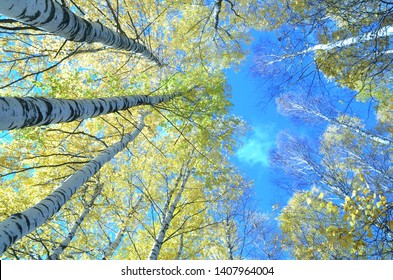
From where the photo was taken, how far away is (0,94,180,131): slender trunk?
194 centimetres

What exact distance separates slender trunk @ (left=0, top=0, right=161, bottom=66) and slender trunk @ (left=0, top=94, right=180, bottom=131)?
58 centimetres

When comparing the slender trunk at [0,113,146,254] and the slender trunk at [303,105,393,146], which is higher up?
the slender trunk at [303,105,393,146]

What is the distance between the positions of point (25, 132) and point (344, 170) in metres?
9.30

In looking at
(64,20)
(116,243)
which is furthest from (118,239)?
(64,20)

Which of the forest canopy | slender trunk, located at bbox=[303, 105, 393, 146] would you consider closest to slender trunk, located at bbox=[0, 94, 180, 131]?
the forest canopy

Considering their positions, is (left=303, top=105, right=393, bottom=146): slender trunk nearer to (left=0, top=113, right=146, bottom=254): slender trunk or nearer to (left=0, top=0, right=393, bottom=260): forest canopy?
(left=0, top=0, right=393, bottom=260): forest canopy

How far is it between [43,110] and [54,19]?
0.73 m

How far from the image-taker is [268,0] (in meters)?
7.93

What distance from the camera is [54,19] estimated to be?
222 cm

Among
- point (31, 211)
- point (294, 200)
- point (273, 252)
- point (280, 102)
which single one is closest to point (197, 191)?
point (273, 252)

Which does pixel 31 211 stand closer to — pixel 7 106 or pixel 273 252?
pixel 7 106

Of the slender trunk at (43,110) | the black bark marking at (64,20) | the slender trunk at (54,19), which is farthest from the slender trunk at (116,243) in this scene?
the black bark marking at (64,20)

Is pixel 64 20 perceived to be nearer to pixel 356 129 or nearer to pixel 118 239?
pixel 118 239

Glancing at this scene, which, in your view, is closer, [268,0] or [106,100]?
[106,100]
